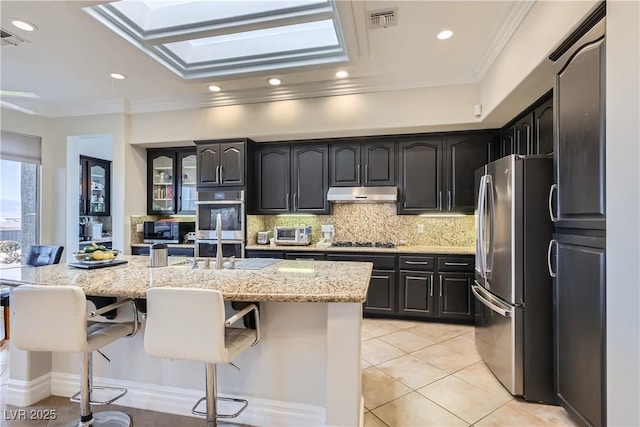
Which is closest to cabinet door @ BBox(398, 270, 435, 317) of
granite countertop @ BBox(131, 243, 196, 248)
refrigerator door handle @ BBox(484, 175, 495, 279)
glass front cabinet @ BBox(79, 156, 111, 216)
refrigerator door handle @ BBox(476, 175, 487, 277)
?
refrigerator door handle @ BBox(476, 175, 487, 277)

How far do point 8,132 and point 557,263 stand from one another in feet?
20.7

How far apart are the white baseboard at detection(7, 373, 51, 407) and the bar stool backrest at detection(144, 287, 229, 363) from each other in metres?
1.42

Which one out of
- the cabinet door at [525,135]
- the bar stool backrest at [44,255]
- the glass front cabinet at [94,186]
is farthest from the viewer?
the glass front cabinet at [94,186]

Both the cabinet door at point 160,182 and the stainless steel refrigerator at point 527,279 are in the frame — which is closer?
the stainless steel refrigerator at point 527,279

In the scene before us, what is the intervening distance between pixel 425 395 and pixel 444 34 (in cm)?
290

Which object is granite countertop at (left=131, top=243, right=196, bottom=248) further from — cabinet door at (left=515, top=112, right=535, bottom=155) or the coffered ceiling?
cabinet door at (left=515, top=112, right=535, bottom=155)

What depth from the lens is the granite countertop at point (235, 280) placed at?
Result: 59.2 inches

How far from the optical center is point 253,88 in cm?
391

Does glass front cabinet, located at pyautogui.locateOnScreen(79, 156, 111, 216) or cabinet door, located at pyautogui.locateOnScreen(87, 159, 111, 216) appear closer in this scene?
glass front cabinet, located at pyautogui.locateOnScreen(79, 156, 111, 216)

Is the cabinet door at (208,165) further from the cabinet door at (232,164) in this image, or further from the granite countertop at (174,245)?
the granite countertop at (174,245)

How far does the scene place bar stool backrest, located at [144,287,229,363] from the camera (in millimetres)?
1404

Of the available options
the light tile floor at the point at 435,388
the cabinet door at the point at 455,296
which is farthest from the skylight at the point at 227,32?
the light tile floor at the point at 435,388

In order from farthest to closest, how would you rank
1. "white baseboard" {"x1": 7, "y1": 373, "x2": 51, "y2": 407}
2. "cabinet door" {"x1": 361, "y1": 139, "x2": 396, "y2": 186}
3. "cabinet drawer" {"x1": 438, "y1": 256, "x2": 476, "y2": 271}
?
"cabinet door" {"x1": 361, "y1": 139, "x2": 396, "y2": 186} < "cabinet drawer" {"x1": 438, "y1": 256, "x2": 476, "y2": 271} < "white baseboard" {"x1": 7, "y1": 373, "x2": 51, "y2": 407}

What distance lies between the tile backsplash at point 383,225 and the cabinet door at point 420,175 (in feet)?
1.13
